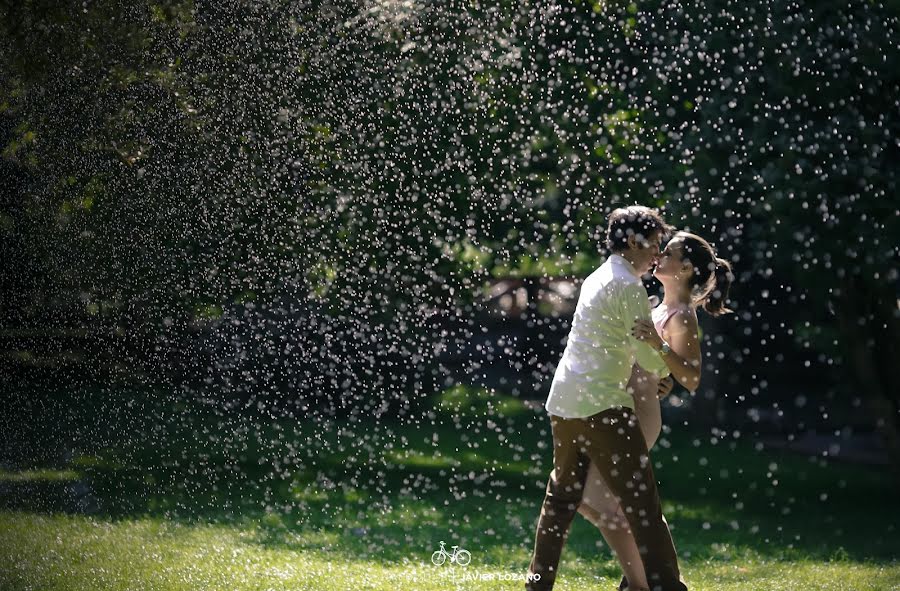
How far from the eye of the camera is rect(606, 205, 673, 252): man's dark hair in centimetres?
491

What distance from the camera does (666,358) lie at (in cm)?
480

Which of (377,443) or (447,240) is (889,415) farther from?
(377,443)

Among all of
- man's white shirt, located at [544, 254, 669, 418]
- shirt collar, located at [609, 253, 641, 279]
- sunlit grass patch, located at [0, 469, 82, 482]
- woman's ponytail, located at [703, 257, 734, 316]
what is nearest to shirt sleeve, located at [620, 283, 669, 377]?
man's white shirt, located at [544, 254, 669, 418]

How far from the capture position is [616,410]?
4738 millimetres

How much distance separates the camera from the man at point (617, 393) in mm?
4734

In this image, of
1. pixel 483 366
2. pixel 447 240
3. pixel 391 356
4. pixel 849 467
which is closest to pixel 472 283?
pixel 447 240

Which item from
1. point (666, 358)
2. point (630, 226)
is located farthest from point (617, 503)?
point (630, 226)

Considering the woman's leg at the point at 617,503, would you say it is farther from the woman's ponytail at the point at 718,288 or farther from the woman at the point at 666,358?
the woman's ponytail at the point at 718,288

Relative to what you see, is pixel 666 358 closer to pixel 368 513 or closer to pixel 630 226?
pixel 630 226

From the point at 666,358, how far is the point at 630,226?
61cm

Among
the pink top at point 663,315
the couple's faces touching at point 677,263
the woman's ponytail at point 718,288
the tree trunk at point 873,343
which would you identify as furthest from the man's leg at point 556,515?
the tree trunk at point 873,343

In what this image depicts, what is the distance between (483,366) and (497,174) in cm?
1116

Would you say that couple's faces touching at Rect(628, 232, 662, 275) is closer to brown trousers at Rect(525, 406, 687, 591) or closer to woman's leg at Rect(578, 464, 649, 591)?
brown trousers at Rect(525, 406, 687, 591)

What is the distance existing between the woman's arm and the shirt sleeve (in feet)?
0.11
